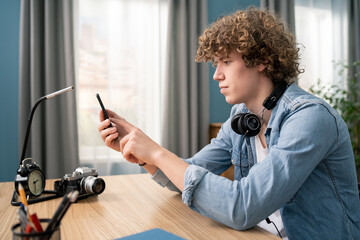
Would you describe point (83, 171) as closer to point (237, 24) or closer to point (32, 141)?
point (237, 24)

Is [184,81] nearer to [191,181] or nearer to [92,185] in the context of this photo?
[92,185]

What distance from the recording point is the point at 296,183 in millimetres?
874

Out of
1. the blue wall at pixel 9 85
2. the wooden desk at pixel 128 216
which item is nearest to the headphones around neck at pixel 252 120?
the wooden desk at pixel 128 216

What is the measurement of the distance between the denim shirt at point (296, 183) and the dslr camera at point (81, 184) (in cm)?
21

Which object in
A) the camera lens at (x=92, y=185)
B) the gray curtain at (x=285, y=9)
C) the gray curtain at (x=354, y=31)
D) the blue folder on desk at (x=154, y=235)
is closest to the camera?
the blue folder on desk at (x=154, y=235)

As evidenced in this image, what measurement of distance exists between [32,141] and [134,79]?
3.40 feet

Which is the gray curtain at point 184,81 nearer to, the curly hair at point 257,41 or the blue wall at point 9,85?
the blue wall at point 9,85

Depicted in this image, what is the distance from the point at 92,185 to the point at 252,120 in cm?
58

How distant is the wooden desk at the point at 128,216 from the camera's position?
2.73 ft

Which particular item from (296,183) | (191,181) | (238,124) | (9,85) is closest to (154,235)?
(191,181)

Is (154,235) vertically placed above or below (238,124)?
below

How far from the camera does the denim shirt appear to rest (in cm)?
85

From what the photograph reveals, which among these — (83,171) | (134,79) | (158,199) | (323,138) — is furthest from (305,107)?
(134,79)

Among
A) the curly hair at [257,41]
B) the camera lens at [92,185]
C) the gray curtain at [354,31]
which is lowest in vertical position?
the camera lens at [92,185]
